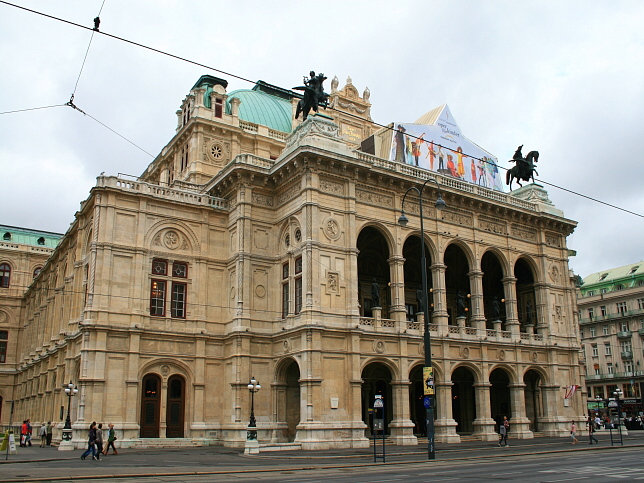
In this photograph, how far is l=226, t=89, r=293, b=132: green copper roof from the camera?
171 feet

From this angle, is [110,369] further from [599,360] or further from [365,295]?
[599,360]

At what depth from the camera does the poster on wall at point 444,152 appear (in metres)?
43.8

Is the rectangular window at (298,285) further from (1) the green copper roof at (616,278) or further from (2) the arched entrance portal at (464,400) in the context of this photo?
(1) the green copper roof at (616,278)

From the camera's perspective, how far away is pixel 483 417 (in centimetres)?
3997

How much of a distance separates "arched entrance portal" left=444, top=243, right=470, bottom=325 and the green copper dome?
1679 cm

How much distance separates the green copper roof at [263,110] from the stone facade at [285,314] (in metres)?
9.53

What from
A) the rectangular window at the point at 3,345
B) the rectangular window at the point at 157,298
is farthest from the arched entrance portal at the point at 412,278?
the rectangular window at the point at 3,345

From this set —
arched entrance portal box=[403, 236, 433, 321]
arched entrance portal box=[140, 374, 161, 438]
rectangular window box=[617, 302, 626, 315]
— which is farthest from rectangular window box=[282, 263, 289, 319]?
rectangular window box=[617, 302, 626, 315]

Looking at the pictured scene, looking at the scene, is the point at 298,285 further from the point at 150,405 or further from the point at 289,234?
the point at 150,405

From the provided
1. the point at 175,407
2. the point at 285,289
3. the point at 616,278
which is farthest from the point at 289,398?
the point at 616,278

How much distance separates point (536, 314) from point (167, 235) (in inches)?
1052

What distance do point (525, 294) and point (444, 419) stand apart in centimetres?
1487

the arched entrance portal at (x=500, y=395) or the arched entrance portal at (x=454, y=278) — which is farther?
the arched entrance portal at (x=454, y=278)

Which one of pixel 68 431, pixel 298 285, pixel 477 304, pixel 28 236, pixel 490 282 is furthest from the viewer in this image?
pixel 28 236
